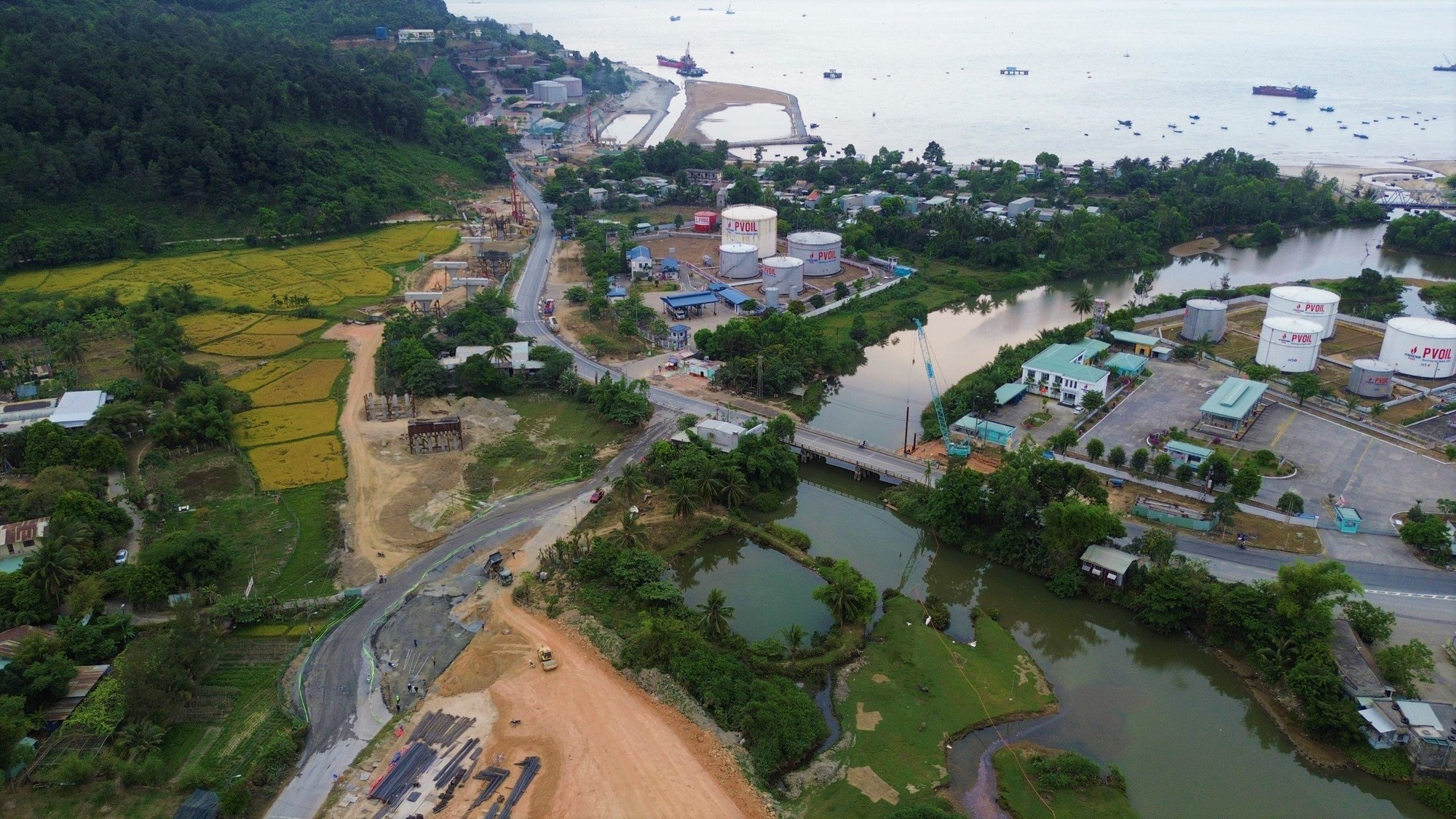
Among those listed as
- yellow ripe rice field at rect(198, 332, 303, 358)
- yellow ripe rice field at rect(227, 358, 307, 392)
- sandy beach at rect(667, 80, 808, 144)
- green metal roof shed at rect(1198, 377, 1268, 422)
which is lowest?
yellow ripe rice field at rect(227, 358, 307, 392)

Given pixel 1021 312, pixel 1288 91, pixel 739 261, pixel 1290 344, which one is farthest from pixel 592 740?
pixel 1288 91

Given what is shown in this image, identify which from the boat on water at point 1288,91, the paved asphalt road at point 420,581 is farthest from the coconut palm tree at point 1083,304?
the boat on water at point 1288,91

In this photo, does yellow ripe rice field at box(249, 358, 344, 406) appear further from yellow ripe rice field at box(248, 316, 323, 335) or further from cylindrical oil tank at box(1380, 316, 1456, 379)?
cylindrical oil tank at box(1380, 316, 1456, 379)

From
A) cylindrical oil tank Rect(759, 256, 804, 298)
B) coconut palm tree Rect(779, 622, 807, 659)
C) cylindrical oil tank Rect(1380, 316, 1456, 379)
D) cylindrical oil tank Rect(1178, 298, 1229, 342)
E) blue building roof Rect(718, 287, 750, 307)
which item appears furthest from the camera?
cylindrical oil tank Rect(759, 256, 804, 298)

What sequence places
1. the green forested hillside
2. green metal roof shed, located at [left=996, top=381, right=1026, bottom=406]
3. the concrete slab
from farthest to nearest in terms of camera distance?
1. the green forested hillside
2. green metal roof shed, located at [left=996, top=381, right=1026, bottom=406]
3. the concrete slab

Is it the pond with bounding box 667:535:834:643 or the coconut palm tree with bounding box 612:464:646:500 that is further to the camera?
the coconut palm tree with bounding box 612:464:646:500

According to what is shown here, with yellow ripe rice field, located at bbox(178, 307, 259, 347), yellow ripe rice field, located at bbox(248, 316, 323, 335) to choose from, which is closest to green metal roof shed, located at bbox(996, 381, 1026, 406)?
yellow ripe rice field, located at bbox(248, 316, 323, 335)

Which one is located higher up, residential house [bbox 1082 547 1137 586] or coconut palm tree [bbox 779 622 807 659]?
residential house [bbox 1082 547 1137 586]

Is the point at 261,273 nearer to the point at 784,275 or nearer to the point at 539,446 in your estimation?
the point at 539,446
